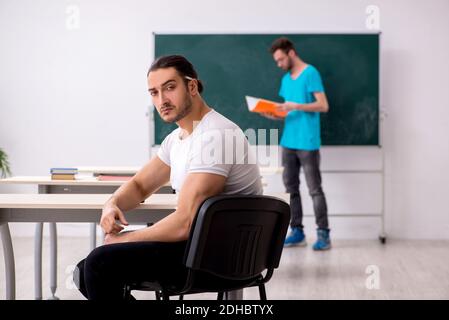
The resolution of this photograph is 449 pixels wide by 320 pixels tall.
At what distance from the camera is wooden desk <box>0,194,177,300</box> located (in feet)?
9.55

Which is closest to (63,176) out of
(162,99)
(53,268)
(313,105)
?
(53,268)

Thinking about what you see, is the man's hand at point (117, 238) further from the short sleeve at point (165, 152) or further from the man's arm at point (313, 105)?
the man's arm at point (313, 105)

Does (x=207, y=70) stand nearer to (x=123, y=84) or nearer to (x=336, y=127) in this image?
(x=123, y=84)

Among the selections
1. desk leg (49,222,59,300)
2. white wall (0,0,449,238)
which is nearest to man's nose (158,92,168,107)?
desk leg (49,222,59,300)

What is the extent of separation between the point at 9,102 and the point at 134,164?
48.9 inches

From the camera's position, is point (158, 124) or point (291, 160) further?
point (158, 124)

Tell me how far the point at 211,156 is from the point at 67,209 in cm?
101

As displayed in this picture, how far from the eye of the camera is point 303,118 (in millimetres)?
5730

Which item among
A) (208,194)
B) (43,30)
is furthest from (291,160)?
(208,194)

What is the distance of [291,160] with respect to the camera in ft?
19.1

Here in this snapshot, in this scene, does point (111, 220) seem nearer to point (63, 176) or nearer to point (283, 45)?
point (63, 176)

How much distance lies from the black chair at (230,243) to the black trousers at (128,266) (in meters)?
0.03

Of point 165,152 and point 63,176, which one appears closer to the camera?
point 165,152
